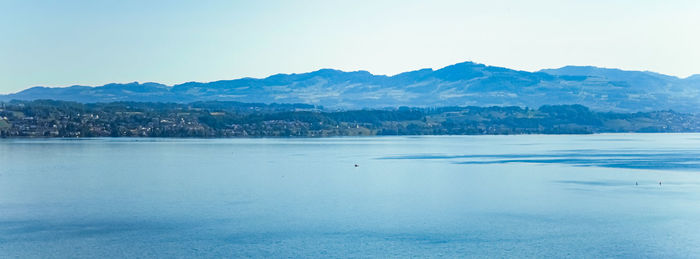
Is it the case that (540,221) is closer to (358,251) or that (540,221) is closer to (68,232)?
(358,251)

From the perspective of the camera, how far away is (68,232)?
116ft

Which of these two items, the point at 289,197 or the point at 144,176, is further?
the point at 144,176

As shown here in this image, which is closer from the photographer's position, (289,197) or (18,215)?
(18,215)

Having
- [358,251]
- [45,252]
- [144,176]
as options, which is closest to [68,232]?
[45,252]

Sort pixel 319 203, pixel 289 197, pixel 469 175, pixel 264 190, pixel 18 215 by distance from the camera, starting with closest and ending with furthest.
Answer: pixel 18 215 → pixel 319 203 → pixel 289 197 → pixel 264 190 → pixel 469 175

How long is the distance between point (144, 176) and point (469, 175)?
3179 centimetres

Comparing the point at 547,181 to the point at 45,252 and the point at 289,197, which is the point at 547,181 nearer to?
the point at 289,197

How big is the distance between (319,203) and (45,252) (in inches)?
784

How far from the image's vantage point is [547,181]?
62.2 metres

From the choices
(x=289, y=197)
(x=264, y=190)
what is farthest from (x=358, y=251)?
(x=264, y=190)

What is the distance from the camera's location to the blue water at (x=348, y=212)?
32.0 meters

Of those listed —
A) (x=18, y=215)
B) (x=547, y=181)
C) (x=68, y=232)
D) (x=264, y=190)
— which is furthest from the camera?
(x=547, y=181)

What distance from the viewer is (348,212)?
4262 centimetres

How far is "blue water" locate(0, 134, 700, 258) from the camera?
31994 millimetres
